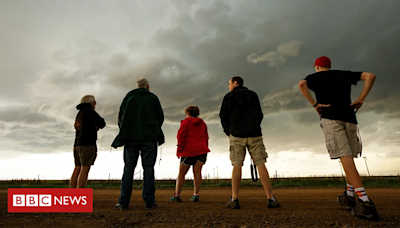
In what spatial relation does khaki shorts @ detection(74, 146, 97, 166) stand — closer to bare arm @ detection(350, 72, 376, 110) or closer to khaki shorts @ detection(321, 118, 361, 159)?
khaki shorts @ detection(321, 118, 361, 159)

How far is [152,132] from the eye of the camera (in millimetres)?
5234

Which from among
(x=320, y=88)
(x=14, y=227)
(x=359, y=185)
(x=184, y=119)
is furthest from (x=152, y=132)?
(x=359, y=185)

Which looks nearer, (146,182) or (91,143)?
(146,182)

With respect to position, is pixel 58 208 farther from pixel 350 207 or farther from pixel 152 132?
pixel 350 207

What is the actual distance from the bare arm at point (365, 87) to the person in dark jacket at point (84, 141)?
17.0 feet

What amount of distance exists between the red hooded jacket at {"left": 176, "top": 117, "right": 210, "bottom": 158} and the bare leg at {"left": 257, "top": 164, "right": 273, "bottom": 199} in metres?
1.57

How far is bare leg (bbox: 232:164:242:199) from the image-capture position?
496 centimetres

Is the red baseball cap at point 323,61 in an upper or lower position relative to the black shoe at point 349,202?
upper

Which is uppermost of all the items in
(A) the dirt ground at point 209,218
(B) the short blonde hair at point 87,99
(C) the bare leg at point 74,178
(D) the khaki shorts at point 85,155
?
(B) the short blonde hair at point 87,99

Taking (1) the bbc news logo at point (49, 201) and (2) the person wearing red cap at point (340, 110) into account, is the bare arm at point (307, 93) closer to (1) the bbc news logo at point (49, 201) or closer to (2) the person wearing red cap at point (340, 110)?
(2) the person wearing red cap at point (340, 110)

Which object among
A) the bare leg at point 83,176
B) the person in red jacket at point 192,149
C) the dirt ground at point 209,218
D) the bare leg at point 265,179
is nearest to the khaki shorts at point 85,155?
the bare leg at point 83,176

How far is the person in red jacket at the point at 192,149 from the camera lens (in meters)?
6.21

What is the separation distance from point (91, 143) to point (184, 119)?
7.16ft

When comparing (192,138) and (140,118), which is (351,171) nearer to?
(192,138)
